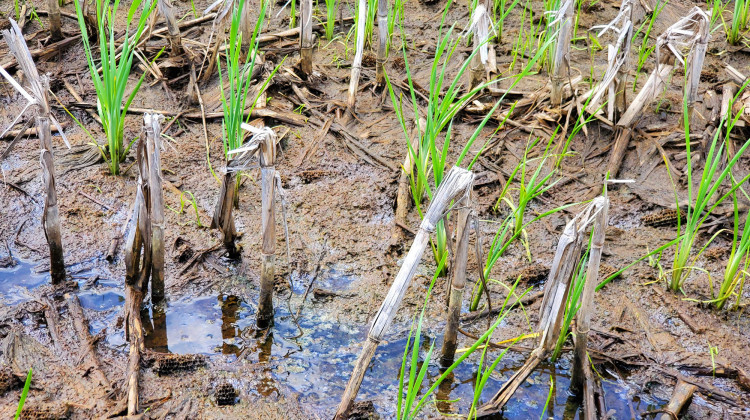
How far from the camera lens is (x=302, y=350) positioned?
2.72 metres

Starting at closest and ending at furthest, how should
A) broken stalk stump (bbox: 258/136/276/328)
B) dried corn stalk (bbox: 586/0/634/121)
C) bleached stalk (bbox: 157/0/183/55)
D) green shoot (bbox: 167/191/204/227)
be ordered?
broken stalk stump (bbox: 258/136/276/328) → green shoot (bbox: 167/191/204/227) → dried corn stalk (bbox: 586/0/634/121) → bleached stalk (bbox: 157/0/183/55)

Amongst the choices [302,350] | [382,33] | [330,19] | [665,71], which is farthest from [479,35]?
[302,350]

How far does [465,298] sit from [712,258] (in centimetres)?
125

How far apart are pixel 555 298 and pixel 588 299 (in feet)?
0.39

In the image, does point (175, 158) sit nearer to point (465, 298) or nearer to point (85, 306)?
point (85, 306)

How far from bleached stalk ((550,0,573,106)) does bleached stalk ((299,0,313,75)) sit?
149cm

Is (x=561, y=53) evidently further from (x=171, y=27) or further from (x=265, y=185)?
(x=171, y=27)

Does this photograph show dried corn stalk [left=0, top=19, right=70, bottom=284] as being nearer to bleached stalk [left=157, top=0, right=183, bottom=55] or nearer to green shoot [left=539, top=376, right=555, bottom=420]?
bleached stalk [left=157, top=0, right=183, bottom=55]

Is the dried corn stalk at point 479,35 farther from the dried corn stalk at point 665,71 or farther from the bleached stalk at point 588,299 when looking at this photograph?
the bleached stalk at point 588,299

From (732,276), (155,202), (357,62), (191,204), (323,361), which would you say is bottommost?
(323,361)

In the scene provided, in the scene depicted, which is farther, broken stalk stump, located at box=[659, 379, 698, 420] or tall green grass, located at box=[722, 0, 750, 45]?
tall green grass, located at box=[722, 0, 750, 45]

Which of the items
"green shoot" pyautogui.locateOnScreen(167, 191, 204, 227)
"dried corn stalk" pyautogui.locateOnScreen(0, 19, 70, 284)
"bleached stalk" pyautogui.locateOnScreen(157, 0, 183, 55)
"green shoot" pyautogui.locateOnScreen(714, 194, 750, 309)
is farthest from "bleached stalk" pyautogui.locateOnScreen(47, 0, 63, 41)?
"green shoot" pyautogui.locateOnScreen(714, 194, 750, 309)

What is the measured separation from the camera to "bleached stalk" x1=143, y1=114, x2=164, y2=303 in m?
2.40

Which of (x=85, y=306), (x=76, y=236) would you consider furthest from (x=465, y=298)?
(x=76, y=236)
